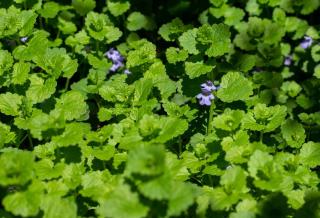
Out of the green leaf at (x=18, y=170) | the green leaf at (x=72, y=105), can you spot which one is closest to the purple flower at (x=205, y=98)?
the green leaf at (x=72, y=105)

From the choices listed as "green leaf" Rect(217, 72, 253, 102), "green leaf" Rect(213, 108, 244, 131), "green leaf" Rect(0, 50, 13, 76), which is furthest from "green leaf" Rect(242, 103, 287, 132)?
"green leaf" Rect(0, 50, 13, 76)

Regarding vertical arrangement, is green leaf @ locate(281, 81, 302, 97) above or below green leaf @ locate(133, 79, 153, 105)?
below

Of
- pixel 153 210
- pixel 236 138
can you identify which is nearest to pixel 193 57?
pixel 236 138

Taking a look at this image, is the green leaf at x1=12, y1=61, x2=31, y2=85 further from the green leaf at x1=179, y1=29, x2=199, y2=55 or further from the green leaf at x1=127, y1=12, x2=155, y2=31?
the green leaf at x1=127, y1=12, x2=155, y2=31

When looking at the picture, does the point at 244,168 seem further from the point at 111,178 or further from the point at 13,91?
the point at 13,91

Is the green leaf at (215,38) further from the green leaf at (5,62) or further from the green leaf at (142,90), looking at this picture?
the green leaf at (5,62)
